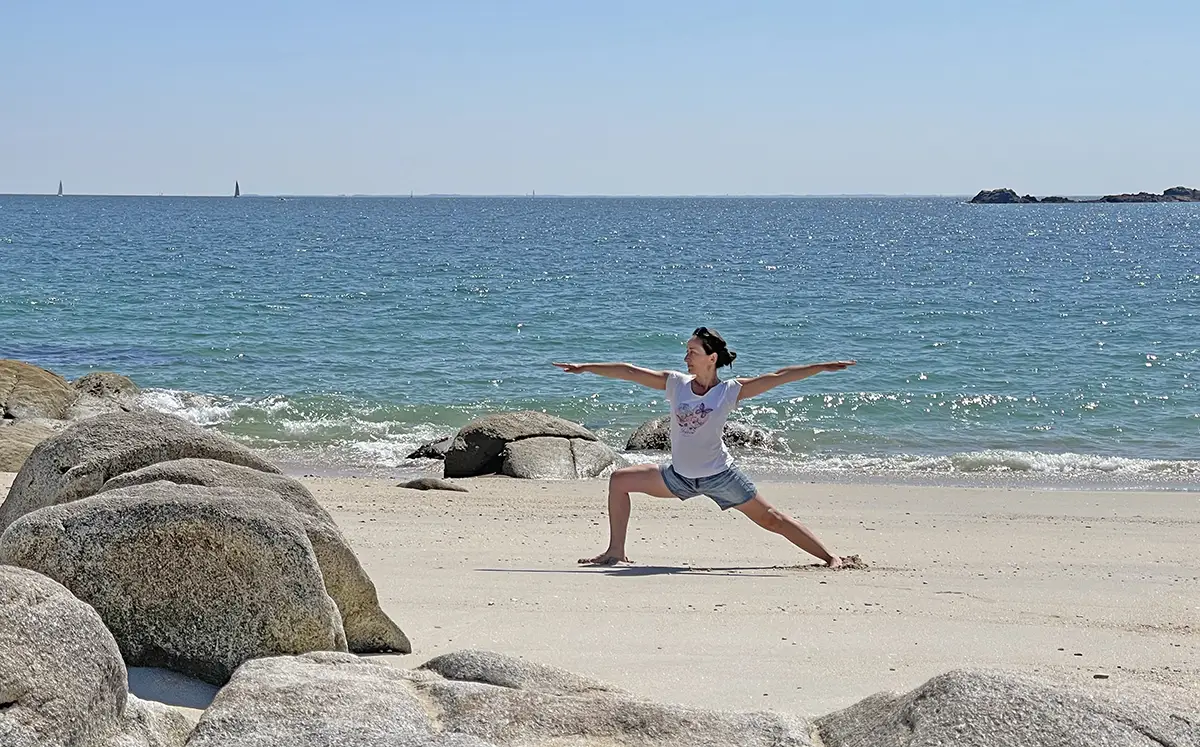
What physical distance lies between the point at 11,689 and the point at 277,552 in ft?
4.84

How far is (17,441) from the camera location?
12797 millimetres

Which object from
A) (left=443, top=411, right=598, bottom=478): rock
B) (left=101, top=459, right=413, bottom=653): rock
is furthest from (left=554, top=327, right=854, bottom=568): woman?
(left=443, top=411, right=598, bottom=478): rock

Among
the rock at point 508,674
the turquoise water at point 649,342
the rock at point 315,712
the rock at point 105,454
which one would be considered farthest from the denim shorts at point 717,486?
the turquoise water at point 649,342

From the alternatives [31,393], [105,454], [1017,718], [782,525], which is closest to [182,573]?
[105,454]

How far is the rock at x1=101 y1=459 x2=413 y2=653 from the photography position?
5336 mm

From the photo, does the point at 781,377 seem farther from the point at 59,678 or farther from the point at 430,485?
the point at 430,485

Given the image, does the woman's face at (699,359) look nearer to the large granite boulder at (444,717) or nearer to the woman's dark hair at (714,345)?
the woman's dark hair at (714,345)

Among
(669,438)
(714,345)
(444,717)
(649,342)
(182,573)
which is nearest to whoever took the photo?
(444,717)

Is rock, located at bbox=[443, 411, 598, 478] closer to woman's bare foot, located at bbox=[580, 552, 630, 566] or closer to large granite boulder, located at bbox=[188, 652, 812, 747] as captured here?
woman's bare foot, located at bbox=[580, 552, 630, 566]

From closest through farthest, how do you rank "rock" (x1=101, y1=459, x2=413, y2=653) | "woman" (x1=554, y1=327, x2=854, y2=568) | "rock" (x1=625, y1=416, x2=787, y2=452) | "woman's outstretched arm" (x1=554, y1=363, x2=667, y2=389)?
1. "rock" (x1=101, y1=459, x2=413, y2=653)
2. "woman" (x1=554, y1=327, x2=854, y2=568)
3. "woman's outstretched arm" (x1=554, y1=363, x2=667, y2=389)
4. "rock" (x1=625, y1=416, x2=787, y2=452)

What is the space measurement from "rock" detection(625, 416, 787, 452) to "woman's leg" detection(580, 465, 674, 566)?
7.86m

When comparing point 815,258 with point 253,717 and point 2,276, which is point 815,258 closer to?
point 2,276

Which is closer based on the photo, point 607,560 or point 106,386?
point 607,560

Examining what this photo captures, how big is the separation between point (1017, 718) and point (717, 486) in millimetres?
4787
